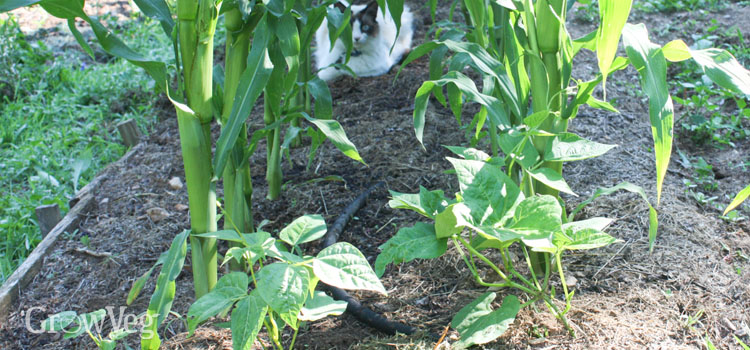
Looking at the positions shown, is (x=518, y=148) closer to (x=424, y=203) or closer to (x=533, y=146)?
(x=533, y=146)

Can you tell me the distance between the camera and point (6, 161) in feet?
9.43

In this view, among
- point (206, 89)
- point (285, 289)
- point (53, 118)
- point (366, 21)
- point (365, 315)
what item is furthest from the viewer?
point (366, 21)

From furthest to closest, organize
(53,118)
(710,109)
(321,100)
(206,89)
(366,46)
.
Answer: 1. (366,46)
2. (53,118)
3. (710,109)
4. (321,100)
5. (206,89)

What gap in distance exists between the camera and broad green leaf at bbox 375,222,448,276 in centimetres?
126

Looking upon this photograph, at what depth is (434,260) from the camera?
1788 millimetres

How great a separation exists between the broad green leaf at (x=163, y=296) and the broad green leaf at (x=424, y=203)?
20.4 inches

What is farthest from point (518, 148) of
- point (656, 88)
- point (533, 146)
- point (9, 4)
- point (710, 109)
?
point (710, 109)

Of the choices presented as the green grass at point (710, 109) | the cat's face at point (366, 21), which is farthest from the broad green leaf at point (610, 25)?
the cat's face at point (366, 21)

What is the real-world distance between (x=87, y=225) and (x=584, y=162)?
1996 millimetres

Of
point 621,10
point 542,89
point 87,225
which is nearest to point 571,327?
point 542,89

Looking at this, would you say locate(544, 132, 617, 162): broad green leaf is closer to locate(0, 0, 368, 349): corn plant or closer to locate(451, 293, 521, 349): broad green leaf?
locate(451, 293, 521, 349): broad green leaf

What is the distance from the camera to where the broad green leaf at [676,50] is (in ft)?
4.06

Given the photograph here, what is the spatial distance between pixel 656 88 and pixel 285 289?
86 cm

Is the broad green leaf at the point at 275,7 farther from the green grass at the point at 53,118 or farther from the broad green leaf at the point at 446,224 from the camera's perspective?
the green grass at the point at 53,118
